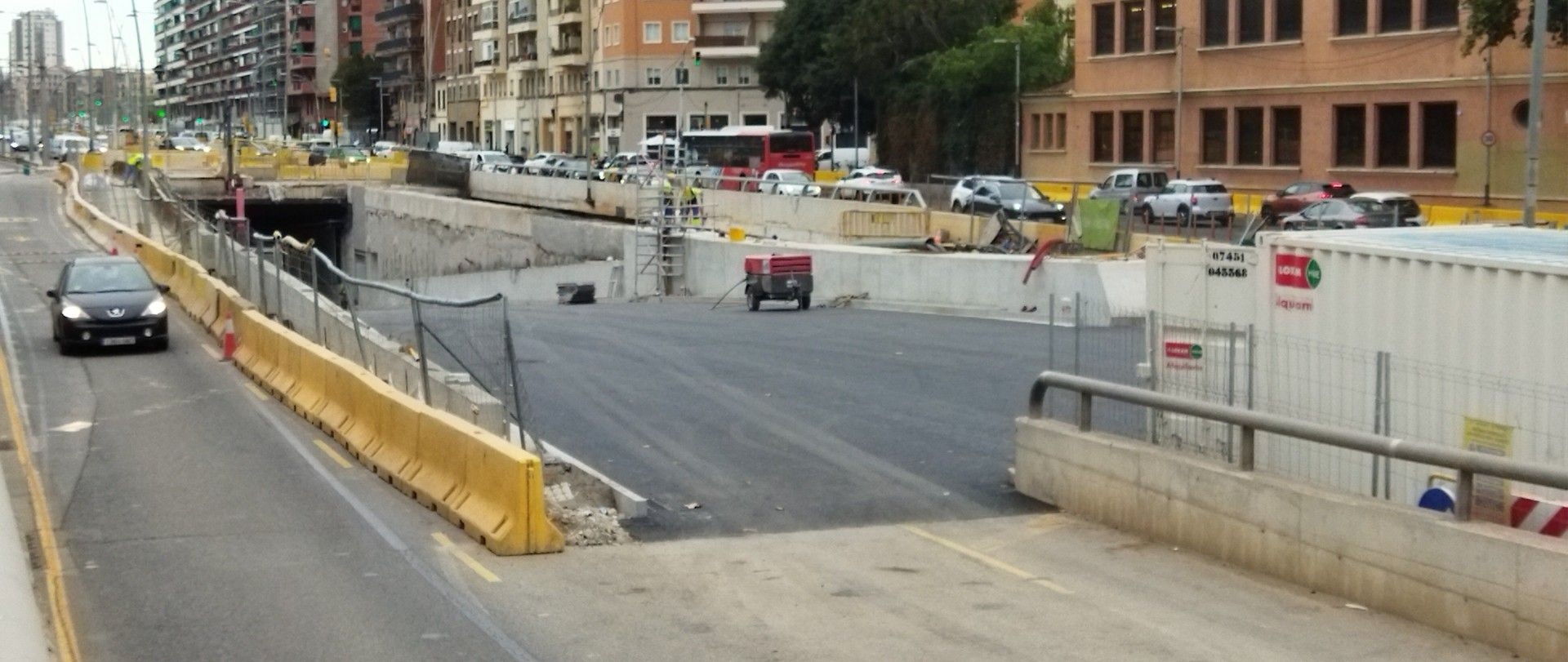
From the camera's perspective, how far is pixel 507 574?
12.4 metres

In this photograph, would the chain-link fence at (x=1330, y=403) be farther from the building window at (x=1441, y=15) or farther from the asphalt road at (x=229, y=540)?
the building window at (x=1441, y=15)

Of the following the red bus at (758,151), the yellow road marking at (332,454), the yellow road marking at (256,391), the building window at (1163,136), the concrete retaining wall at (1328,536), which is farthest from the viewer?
the red bus at (758,151)

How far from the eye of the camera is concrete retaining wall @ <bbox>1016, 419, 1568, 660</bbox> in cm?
998

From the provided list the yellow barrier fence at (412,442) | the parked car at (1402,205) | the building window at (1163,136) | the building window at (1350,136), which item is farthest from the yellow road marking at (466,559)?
the building window at (1163,136)

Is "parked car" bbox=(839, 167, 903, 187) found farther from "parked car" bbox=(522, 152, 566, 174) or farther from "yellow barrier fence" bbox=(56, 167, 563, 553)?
"yellow barrier fence" bbox=(56, 167, 563, 553)

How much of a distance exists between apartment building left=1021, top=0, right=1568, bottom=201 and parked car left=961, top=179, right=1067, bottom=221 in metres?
11.8

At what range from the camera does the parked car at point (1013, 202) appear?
50094mm

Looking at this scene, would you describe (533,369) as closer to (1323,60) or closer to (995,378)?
(995,378)

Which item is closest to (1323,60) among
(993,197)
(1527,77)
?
(1527,77)

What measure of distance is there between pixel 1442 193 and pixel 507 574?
46957 millimetres

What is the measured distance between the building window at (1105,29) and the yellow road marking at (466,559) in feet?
190

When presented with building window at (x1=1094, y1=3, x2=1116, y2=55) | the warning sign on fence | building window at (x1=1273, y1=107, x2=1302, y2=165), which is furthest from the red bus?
the warning sign on fence

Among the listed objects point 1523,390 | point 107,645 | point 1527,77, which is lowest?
point 107,645

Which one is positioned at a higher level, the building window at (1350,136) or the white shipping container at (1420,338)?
the building window at (1350,136)
